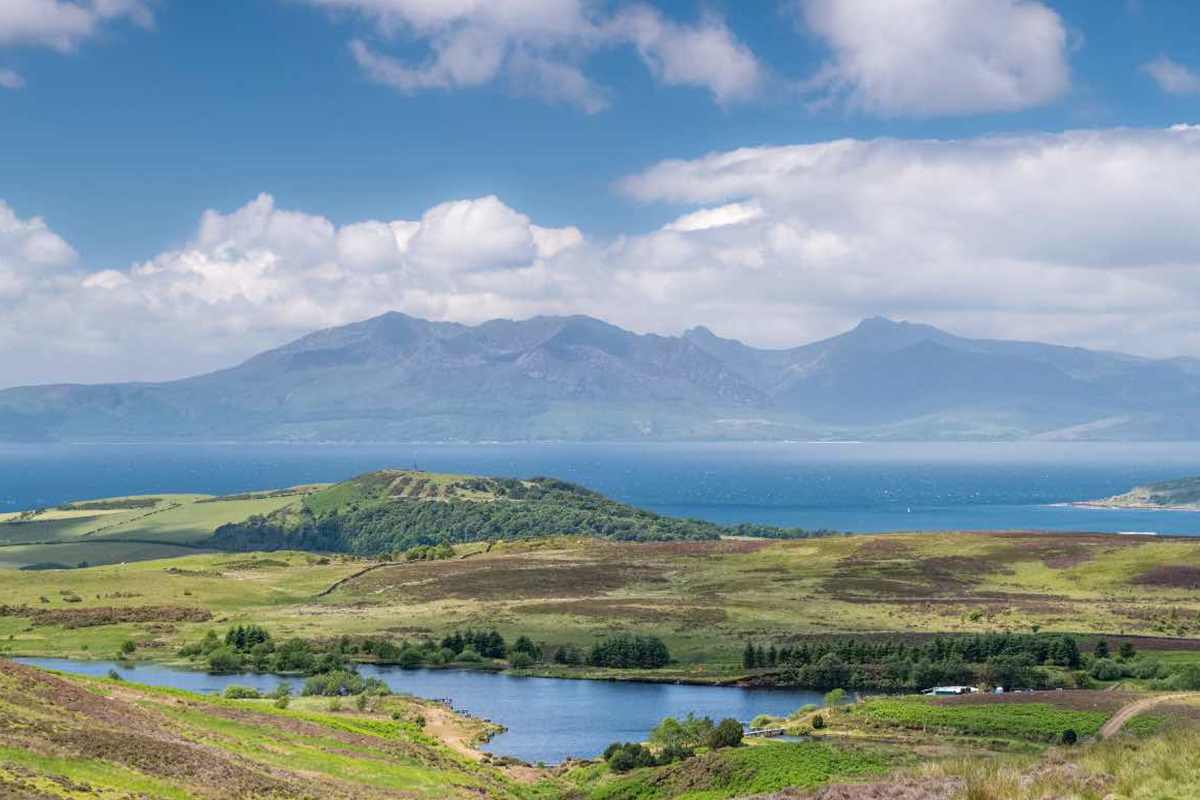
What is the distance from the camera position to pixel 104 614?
130 metres

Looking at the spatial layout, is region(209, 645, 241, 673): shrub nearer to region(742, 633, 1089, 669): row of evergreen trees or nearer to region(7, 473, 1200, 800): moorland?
region(7, 473, 1200, 800): moorland

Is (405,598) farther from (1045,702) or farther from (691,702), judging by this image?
(1045,702)

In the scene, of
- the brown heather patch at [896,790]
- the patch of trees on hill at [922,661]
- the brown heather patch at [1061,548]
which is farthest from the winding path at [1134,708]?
the brown heather patch at [1061,548]

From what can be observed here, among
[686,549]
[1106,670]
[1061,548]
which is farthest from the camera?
[686,549]

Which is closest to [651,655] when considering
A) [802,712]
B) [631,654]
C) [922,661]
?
[631,654]

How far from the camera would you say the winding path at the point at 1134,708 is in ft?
190

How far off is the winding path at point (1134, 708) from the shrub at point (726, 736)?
1671 centimetres

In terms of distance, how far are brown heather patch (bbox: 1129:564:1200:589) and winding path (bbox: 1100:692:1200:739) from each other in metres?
72.2

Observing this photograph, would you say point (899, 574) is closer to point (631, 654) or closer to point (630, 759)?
point (631, 654)

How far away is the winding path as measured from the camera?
190 ft

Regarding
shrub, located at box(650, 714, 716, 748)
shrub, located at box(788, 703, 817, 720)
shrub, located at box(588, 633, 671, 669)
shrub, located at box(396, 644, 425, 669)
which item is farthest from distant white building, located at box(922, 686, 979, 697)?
shrub, located at box(396, 644, 425, 669)

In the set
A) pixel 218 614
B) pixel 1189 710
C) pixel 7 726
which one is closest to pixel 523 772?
pixel 7 726

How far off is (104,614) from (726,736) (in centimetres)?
9178

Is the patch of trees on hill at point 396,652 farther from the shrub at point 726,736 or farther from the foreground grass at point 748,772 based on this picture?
the foreground grass at point 748,772
